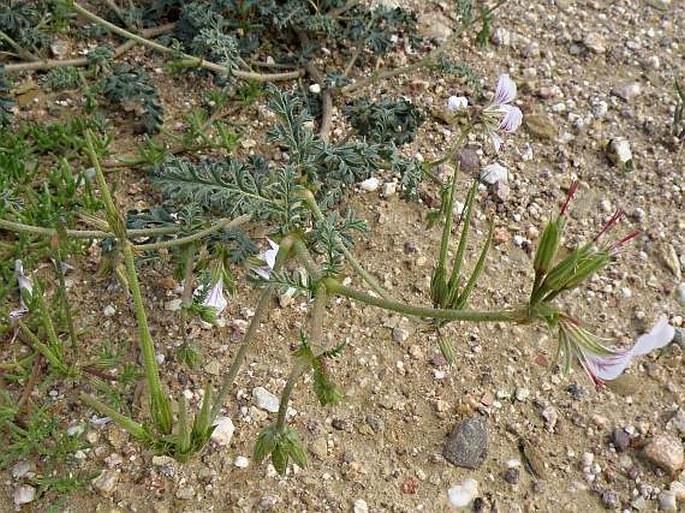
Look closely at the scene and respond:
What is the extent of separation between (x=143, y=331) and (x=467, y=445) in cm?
107

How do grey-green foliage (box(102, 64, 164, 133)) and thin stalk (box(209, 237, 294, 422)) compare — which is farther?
grey-green foliage (box(102, 64, 164, 133))

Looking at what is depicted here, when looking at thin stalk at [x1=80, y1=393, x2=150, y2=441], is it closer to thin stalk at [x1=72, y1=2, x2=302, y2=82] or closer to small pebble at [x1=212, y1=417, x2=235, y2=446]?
small pebble at [x1=212, y1=417, x2=235, y2=446]

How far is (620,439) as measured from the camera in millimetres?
2342

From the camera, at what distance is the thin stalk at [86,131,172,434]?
5.05 ft

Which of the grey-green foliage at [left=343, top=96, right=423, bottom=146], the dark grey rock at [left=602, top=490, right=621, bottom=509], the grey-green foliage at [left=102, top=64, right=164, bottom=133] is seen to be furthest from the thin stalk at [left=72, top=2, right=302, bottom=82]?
the dark grey rock at [left=602, top=490, right=621, bottom=509]

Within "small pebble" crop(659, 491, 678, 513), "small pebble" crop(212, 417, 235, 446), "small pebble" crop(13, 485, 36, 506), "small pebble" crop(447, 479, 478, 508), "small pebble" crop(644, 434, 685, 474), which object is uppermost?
"small pebble" crop(644, 434, 685, 474)

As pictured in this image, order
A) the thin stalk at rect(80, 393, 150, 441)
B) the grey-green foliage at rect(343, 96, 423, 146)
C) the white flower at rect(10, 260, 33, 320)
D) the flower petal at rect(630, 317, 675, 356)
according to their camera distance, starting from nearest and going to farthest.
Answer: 1. the flower petal at rect(630, 317, 675, 356)
2. the thin stalk at rect(80, 393, 150, 441)
3. the white flower at rect(10, 260, 33, 320)
4. the grey-green foliage at rect(343, 96, 423, 146)

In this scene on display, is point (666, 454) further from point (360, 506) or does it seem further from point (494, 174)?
point (494, 174)

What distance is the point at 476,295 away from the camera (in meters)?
2.60

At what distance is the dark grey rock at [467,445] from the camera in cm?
226

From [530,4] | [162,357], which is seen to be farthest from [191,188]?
[530,4]

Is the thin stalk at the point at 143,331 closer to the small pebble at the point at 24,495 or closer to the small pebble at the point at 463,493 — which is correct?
the small pebble at the point at 24,495

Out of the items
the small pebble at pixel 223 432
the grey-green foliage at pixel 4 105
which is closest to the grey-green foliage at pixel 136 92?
the grey-green foliage at pixel 4 105

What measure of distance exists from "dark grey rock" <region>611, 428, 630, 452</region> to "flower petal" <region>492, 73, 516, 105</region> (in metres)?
0.97
